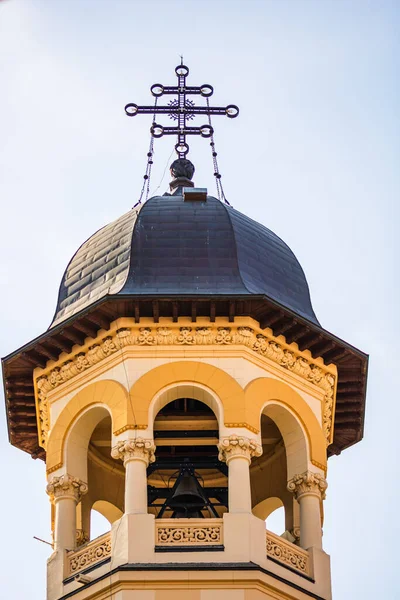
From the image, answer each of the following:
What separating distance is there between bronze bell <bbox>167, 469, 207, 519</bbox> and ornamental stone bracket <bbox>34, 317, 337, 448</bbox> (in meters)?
2.25

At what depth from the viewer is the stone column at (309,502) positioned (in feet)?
96.6

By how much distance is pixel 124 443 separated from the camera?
29.1m

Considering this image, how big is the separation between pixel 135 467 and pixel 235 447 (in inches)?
62.2

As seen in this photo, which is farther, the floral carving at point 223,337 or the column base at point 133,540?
the floral carving at point 223,337

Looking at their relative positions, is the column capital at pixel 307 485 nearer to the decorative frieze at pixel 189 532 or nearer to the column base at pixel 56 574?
the decorative frieze at pixel 189 532

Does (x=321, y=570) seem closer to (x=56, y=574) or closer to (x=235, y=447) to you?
(x=235, y=447)

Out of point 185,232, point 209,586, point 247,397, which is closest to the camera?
point 209,586

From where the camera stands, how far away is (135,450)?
2898cm

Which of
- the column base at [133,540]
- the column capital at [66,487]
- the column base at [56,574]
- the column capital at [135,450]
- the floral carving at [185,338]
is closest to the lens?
the column base at [133,540]

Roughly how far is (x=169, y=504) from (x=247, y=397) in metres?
2.10

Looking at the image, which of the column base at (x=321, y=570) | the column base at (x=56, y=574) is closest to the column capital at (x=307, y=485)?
the column base at (x=321, y=570)

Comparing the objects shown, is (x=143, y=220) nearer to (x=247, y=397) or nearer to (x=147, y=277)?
(x=147, y=277)

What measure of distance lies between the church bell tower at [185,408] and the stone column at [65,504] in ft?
0.08

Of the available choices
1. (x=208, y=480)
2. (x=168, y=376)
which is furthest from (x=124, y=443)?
(x=208, y=480)
